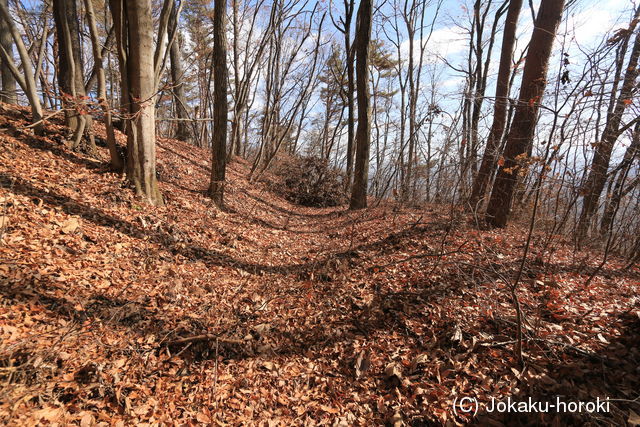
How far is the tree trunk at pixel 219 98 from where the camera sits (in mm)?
6152

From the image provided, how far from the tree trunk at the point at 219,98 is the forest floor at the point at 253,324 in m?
1.76

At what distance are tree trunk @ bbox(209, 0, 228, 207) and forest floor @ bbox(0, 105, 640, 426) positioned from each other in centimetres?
176

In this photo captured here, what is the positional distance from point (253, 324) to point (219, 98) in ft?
17.9

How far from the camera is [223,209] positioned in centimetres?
676

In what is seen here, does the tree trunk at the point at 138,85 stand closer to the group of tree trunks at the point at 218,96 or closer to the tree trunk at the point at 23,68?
the group of tree trunks at the point at 218,96

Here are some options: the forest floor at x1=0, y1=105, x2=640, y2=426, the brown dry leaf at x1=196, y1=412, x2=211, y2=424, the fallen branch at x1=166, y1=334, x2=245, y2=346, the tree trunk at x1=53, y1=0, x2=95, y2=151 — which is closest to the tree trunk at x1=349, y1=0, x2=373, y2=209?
the forest floor at x1=0, y1=105, x2=640, y2=426

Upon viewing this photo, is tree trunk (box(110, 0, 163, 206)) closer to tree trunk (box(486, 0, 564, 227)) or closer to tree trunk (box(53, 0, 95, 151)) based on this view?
tree trunk (box(53, 0, 95, 151))

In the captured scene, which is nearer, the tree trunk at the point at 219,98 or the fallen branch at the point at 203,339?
the fallen branch at the point at 203,339

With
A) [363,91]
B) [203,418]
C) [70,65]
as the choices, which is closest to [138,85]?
[70,65]

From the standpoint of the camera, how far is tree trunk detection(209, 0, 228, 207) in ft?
20.2

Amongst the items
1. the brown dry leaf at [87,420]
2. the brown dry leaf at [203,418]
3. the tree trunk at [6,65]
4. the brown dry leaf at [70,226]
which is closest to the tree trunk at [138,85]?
the brown dry leaf at [70,226]

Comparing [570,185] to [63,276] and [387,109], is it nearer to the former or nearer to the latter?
[63,276]

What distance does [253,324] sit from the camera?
3.30 m

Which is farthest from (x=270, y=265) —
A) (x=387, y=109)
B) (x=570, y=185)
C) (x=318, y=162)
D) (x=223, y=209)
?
(x=387, y=109)
